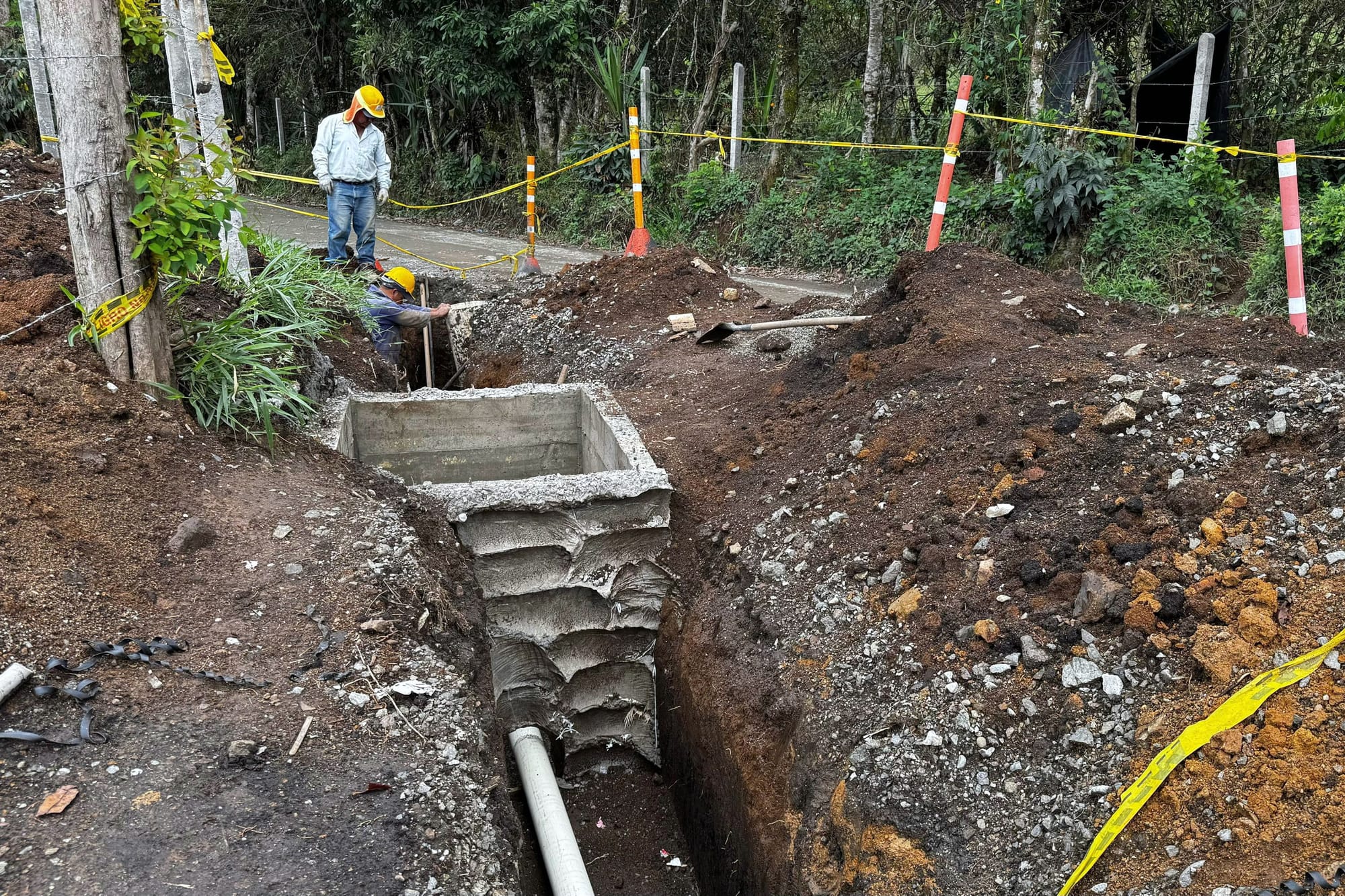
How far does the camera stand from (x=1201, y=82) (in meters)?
7.65

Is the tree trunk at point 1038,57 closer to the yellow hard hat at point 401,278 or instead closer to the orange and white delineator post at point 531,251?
the orange and white delineator post at point 531,251

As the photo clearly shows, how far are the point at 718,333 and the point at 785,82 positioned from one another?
5849 mm

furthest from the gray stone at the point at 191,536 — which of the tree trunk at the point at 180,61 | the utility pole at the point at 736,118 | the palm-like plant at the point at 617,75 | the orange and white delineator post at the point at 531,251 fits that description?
the palm-like plant at the point at 617,75

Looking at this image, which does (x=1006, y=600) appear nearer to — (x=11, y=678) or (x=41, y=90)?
(x=11, y=678)

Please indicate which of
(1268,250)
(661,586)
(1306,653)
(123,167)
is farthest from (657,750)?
(1268,250)

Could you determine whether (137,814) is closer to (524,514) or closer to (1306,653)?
(524,514)

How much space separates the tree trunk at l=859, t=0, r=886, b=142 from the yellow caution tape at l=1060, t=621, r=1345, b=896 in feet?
28.0

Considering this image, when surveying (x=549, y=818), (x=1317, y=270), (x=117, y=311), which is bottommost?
(x=549, y=818)

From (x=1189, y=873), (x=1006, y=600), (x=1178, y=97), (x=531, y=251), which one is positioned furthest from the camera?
(x=531, y=251)

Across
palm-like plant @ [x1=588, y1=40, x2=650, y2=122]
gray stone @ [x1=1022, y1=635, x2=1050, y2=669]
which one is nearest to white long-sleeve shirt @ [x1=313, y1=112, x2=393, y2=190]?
palm-like plant @ [x1=588, y1=40, x2=650, y2=122]

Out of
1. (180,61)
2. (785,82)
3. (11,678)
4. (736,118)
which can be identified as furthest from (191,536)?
(785,82)

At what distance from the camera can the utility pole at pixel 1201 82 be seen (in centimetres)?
762

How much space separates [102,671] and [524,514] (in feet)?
6.36

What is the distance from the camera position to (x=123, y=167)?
3.56m
